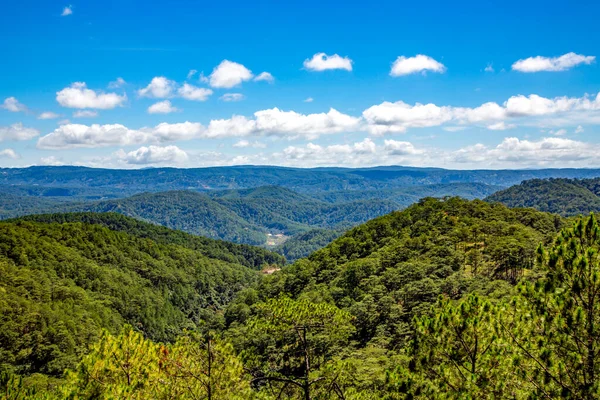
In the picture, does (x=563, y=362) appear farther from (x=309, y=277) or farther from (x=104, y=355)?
(x=309, y=277)

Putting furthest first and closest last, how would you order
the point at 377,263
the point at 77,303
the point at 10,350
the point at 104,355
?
the point at 77,303
the point at 377,263
the point at 10,350
the point at 104,355

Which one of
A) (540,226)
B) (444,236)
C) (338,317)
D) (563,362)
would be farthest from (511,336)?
→ (540,226)

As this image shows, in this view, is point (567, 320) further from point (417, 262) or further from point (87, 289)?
point (87, 289)

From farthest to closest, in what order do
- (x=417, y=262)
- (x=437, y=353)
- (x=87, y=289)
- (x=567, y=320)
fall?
1. (x=87, y=289)
2. (x=417, y=262)
3. (x=437, y=353)
4. (x=567, y=320)

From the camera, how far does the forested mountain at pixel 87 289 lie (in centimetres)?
7650

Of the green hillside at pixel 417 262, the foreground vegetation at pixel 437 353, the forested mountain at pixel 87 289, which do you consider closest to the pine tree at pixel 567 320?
the foreground vegetation at pixel 437 353

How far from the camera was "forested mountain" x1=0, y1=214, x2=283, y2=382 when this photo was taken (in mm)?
76500

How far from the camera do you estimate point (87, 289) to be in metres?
119

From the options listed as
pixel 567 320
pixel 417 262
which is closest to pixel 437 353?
pixel 567 320

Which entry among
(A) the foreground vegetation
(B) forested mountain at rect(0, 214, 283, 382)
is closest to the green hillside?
(A) the foreground vegetation

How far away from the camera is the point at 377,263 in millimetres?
82500

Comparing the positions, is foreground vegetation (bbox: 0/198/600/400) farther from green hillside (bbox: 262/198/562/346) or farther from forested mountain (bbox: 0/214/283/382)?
forested mountain (bbox: 0/214/283/382)

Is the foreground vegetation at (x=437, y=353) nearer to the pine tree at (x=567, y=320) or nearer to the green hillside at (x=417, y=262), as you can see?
the pine tree at (x=567, y=320)

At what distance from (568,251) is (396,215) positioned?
4316 inches
